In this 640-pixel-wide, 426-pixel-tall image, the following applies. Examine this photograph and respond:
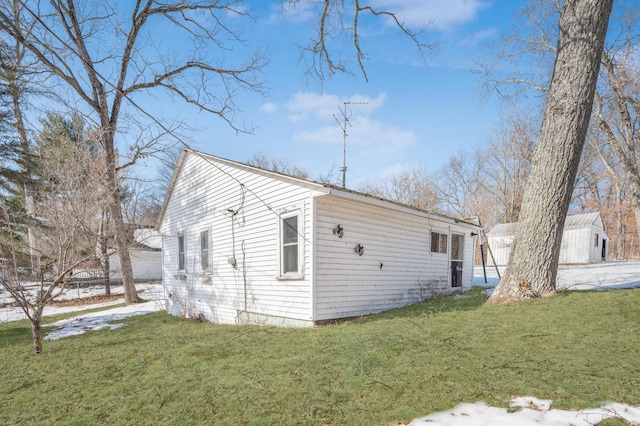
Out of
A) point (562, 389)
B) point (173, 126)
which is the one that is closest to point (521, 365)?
point (562, 389)

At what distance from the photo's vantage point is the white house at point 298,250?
6504 mm

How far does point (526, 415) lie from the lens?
2529mm

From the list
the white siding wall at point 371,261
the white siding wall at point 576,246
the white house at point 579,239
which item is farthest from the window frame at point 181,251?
the white siding wall at point 576,246

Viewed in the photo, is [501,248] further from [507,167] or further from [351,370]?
[351,370]

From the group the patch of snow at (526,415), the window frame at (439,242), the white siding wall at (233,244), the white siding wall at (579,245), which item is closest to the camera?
the patch of snow at (526,415)

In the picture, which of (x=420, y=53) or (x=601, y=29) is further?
(x=420, y=53)

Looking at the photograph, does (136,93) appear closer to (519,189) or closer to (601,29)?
(601,29)

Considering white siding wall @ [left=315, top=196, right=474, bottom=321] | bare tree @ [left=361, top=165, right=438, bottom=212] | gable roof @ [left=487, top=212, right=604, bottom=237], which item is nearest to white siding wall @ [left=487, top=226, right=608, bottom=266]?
gable roof @ [left=487, top=212, right=604, bottom=237]

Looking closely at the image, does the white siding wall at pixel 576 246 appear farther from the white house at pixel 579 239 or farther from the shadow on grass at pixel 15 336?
the shadow on grass at pixel 15 336

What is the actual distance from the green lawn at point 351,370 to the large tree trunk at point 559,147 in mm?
647

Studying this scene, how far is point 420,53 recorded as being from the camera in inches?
330

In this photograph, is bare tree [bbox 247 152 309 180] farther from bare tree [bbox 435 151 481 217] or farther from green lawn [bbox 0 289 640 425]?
green lawn [bbox 0 289 640 425]

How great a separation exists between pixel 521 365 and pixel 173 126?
14.1m

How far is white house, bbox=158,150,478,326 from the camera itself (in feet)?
21.3
